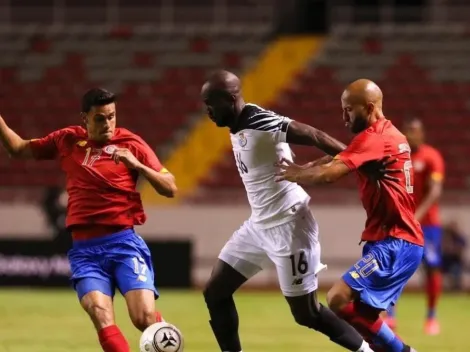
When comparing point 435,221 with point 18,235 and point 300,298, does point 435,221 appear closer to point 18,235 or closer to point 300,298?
point 300,298

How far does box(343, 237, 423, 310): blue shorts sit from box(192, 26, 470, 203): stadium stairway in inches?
541

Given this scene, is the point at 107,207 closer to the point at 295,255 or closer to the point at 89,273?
the point at 89,273

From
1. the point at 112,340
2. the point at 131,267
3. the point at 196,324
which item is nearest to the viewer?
the point at 112,340

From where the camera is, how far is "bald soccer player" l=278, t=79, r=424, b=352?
25.0ft

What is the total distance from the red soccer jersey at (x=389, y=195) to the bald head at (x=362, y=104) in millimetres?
74

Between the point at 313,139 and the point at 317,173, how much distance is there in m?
0.46

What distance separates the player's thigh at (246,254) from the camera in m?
8.23

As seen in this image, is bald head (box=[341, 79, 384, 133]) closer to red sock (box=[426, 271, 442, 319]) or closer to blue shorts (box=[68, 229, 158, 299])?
blue shorts (box=[68, 229, 158, 299])

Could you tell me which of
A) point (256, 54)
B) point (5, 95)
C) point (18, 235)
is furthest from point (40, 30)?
point (18, 235)

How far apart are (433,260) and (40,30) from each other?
46.0 ft

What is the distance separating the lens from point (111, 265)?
7844 millimetres

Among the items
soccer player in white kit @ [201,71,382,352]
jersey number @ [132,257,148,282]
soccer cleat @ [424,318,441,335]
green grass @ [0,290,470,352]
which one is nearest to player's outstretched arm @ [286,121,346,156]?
soccer player in white kit @ [201,71,382,352]

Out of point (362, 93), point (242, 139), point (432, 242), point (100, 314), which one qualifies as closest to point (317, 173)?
point (362, 93)

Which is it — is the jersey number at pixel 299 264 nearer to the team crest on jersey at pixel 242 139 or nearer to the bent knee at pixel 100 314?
the team crest on jersey at pixel 242 139
